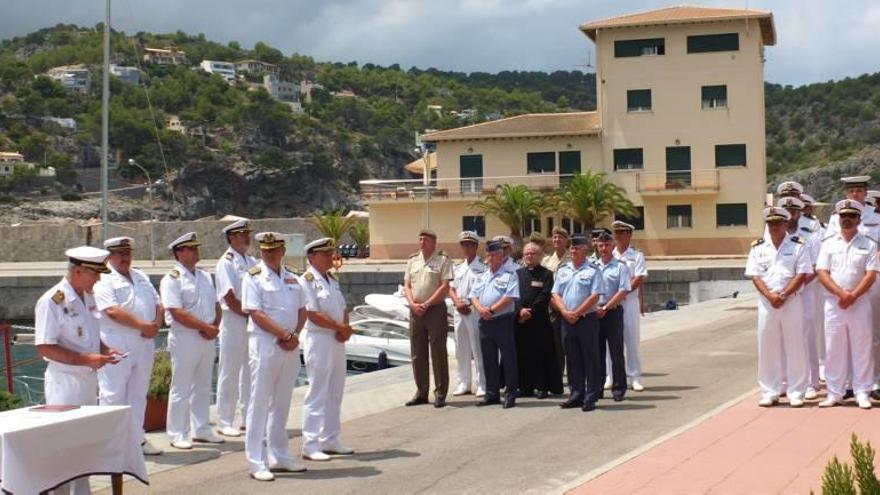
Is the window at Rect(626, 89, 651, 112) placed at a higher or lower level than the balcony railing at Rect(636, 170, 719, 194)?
higher

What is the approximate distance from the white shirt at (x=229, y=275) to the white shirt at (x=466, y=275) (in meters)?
2.97

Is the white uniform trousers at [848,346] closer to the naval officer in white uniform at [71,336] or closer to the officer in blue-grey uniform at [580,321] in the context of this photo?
the officer in blue-grey uniform at [580,321]

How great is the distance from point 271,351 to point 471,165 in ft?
178

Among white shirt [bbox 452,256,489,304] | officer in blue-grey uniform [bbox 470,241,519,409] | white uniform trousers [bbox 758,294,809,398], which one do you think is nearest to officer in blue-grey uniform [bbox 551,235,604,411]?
officer in blue-grey uniform [bbox 470,241,519,409]

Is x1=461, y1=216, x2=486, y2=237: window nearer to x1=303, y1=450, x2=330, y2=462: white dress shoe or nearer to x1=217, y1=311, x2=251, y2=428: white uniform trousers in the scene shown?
x1=217, y1=311, x2=251, y2=428: white uniform trousers

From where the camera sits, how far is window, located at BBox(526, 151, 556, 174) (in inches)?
2512

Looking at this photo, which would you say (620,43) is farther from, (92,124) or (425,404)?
(92,124)

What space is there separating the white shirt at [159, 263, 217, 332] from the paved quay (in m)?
1.24

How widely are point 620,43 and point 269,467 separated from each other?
2163 inches

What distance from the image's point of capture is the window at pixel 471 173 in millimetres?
63844

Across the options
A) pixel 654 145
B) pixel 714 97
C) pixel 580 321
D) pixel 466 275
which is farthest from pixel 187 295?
pixel 714 97

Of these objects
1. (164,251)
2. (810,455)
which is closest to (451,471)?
(810,455)

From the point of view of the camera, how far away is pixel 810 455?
977 cm

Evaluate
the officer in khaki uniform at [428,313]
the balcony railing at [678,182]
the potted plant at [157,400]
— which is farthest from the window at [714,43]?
the potted plant at [157,400]
